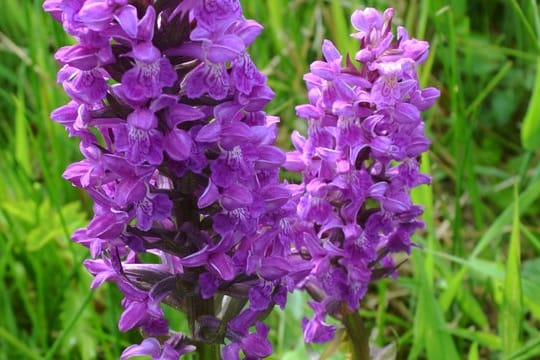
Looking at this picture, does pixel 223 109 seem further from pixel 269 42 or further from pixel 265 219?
pixel 269 42

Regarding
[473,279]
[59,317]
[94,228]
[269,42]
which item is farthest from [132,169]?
[269,42]

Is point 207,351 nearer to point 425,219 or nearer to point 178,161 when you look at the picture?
point 178,161

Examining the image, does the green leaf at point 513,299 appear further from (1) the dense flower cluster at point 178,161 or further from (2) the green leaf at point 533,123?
(1) the dense flower cluster at point 178,161

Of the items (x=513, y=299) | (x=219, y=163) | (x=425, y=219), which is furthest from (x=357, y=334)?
(x=219, y=163)

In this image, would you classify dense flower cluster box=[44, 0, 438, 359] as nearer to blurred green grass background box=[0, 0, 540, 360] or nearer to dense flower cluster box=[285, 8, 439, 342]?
dense flower cluster box=[285, 8, 439, 342]

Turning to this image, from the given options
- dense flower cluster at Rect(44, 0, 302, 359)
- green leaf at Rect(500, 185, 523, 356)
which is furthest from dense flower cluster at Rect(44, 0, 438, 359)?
green leaf at Rect(500, 185, 523, 356)

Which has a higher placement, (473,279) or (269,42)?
(269,42)
